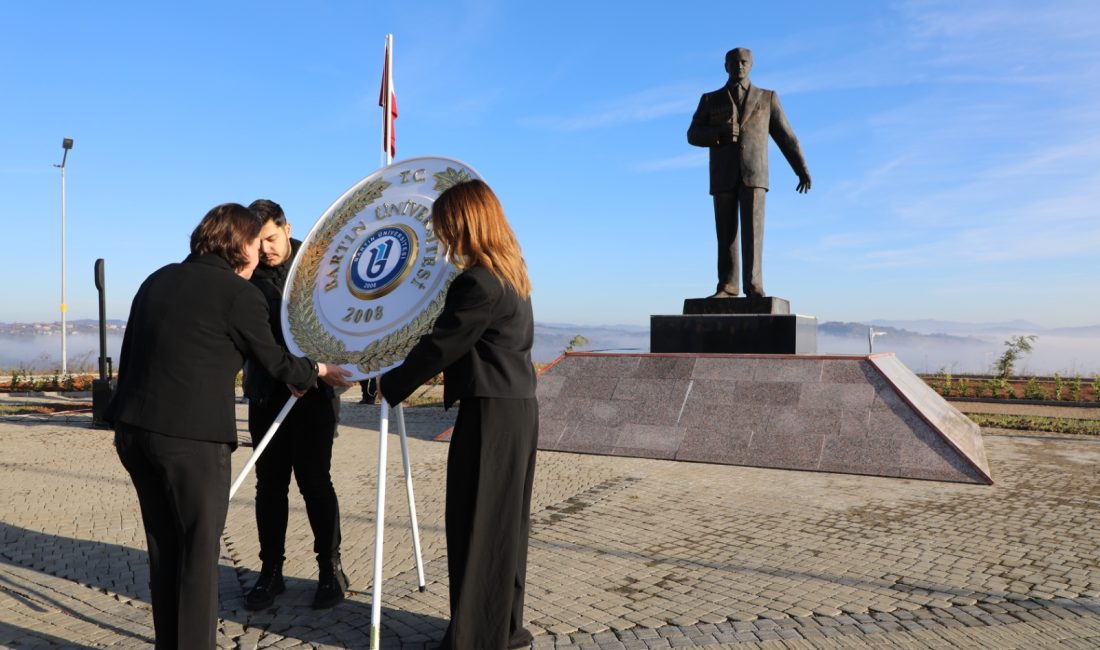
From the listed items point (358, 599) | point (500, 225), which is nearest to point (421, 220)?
point (500, 225)

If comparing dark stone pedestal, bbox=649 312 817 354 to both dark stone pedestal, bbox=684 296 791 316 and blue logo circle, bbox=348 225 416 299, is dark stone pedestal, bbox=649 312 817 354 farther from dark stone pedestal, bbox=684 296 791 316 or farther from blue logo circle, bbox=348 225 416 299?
blue logo circle, bbox=348 225 416 299

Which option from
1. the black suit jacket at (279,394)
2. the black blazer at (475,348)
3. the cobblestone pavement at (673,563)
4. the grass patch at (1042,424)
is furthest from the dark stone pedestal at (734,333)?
the black blazer at (475,348)

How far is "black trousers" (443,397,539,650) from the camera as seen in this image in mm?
2879

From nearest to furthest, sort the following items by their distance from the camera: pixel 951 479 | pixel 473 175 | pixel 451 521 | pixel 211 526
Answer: pixel 211 526, pixel 451 521, pixel 473 175, pixel 951 479

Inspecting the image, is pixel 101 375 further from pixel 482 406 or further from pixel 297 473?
pixel 482 406

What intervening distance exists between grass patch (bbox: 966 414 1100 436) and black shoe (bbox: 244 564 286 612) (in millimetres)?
10265

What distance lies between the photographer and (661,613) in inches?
142

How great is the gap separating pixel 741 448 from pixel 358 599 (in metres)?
4.84

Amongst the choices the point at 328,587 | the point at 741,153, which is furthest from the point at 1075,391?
the point at 328,587

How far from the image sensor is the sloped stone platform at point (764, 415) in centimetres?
719

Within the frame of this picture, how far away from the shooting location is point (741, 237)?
1012 cm

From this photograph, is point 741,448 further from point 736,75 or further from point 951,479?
point 736,75

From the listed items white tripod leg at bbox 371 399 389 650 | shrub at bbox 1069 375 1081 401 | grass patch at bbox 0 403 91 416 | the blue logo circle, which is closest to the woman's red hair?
the blue logo circle

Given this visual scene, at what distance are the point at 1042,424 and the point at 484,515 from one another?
420 inches
